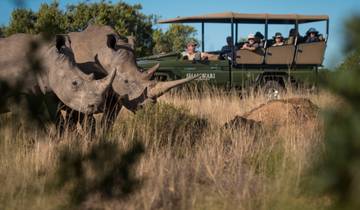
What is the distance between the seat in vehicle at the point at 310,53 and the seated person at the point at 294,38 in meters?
0.19

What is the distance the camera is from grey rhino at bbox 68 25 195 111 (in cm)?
852

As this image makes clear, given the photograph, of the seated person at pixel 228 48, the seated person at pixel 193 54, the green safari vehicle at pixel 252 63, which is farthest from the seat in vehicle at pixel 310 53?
the seated person at pixel 193 54

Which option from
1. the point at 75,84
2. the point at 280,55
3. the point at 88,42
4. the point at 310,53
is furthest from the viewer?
the point at 310,53

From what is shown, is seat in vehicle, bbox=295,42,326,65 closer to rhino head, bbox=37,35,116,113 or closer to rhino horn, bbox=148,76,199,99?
rhino horn, bbox=148,76,199,99

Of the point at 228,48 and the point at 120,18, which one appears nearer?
the point at 228,48

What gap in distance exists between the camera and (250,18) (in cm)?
1548

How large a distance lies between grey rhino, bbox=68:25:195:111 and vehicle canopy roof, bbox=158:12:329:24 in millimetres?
6821

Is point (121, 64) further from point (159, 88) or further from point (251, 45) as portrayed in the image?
point (251, 45)

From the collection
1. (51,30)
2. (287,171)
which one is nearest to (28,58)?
(51,30)

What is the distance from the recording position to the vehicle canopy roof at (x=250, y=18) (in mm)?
15414

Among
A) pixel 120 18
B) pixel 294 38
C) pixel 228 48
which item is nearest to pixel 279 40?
pixel 294 38

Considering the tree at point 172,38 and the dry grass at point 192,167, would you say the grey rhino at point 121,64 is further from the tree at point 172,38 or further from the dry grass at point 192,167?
the tree at point 172,38

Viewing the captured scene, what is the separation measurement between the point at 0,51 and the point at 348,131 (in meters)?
6.81

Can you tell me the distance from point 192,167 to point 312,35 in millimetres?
11243
